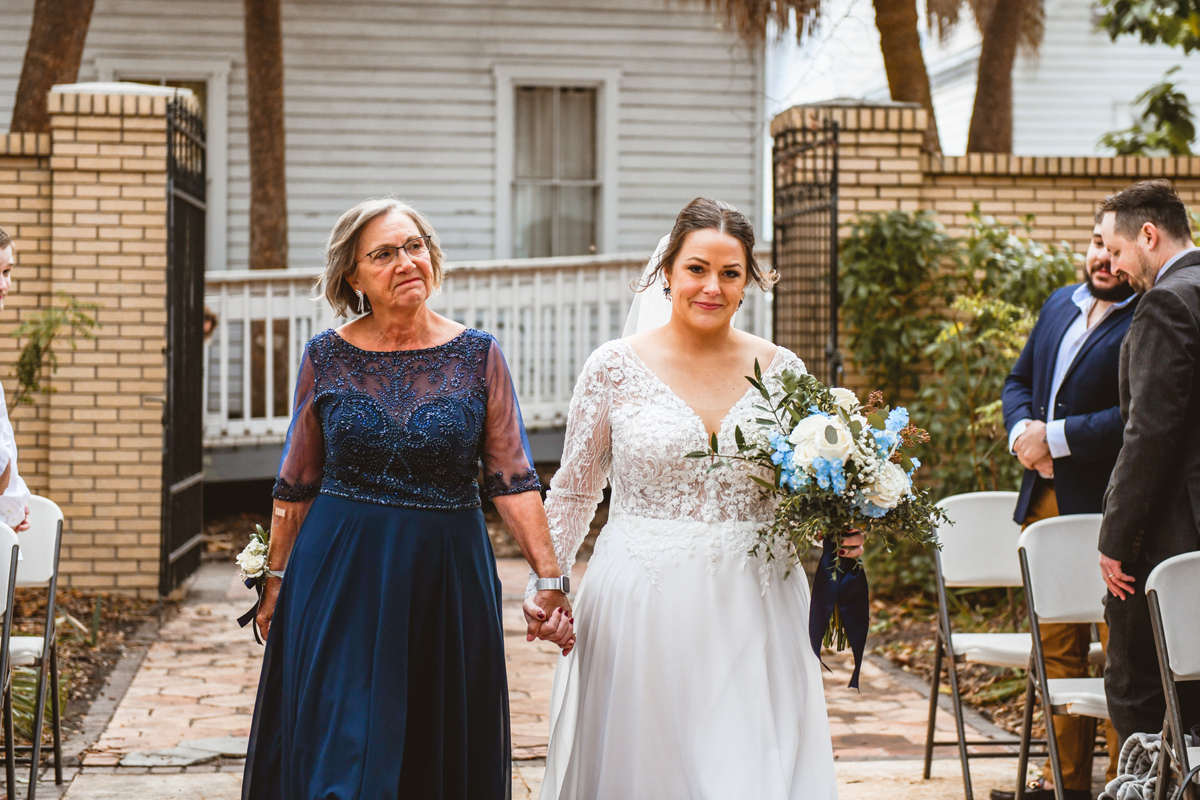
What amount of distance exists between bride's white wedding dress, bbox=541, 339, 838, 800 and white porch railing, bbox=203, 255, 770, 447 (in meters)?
6.77

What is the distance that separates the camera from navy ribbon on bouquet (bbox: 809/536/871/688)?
10.3 ft

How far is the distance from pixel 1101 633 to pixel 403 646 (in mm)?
2924

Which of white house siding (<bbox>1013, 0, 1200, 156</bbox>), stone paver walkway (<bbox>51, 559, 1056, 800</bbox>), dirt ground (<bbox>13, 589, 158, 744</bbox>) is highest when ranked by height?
white house siding (<bbox>1013, 0, 1200, 156</bbox>)

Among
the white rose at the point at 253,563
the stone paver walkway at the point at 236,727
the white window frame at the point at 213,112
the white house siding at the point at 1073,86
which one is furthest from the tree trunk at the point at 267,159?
the white house siding at the point at 1073,86

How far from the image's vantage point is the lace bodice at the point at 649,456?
10.7 ft

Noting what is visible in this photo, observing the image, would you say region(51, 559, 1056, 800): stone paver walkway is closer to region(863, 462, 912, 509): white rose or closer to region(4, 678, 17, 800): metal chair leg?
region(4, 678, 17, 800): metal chair leg

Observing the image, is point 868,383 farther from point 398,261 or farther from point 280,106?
point 280,106

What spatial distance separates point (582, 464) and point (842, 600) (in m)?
0.78

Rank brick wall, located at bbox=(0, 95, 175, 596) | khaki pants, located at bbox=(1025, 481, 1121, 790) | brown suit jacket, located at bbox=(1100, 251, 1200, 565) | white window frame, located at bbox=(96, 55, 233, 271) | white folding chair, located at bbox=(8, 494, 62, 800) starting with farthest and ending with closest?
white window frame, located at bbox=(96, 55, 233, 271), brick wall, located at bbox=(0, 95, 175, 596), white folding chair, located at bbox=(8, 494, 62, 800), khaki pants, located at bbox=(1025, 481, 1121, 790), brown suit jacket, located at bbox=(1100, 251, 1200, 565)

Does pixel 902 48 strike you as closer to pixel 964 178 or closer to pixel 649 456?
pixel 964 178

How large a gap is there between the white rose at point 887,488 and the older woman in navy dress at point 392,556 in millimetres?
838

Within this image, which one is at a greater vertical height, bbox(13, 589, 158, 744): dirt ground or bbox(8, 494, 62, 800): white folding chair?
bbox(8, 494, 62, 800): white folding chair

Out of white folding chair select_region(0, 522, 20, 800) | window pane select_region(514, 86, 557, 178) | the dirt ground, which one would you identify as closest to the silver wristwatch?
white folding chair select_region(0, 522, 20, 800)

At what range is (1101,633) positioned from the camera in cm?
472
